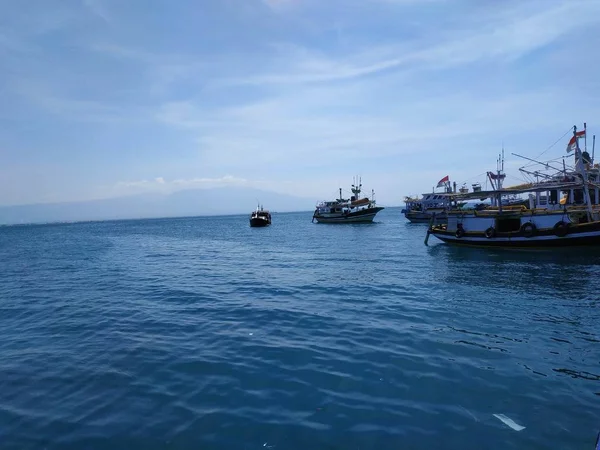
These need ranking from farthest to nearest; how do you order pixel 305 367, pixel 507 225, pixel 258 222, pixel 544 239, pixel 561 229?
1. pixel 258 222
2. pixel 507 225
3. pixel 544 239
4. pixel 561 229
5. pixel 305 367

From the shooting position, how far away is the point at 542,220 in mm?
32125

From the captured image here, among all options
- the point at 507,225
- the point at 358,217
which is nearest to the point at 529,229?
the point at 507,225

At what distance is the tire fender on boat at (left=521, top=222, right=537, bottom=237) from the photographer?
3198 centimetres

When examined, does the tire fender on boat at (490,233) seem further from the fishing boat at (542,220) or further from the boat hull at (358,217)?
the boat hull at (358,217)

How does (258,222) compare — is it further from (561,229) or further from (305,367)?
(305,367)

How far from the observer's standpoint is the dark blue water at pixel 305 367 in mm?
6574

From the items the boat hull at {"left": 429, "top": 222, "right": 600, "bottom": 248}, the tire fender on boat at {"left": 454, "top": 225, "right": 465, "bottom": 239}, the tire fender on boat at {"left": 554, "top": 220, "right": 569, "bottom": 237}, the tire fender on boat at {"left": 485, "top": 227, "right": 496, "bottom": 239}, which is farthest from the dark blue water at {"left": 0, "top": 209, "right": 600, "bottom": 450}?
the tire fender on boat at {"left": 454, "top": 225, "right": 465, "bottom": 239}

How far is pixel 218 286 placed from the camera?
20.9 metres

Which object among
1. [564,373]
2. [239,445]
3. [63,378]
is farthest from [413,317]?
[63,378]

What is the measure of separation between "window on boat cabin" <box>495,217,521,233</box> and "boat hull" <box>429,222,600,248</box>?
55.2 inches

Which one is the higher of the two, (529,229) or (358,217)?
(358,217)

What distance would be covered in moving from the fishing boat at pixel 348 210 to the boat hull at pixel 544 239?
159 ft

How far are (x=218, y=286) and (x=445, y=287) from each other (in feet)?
41.3

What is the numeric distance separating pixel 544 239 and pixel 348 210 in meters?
58.5
